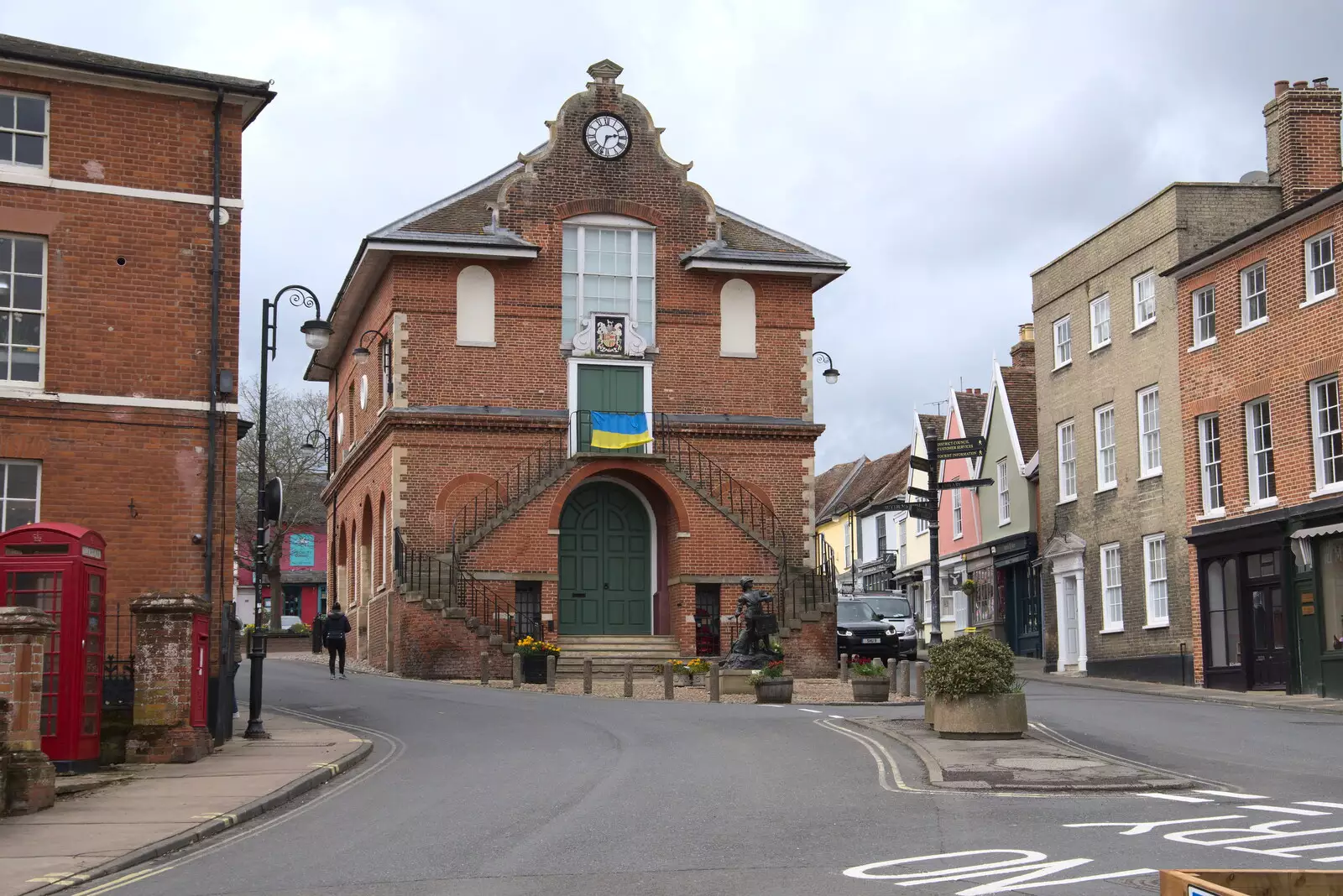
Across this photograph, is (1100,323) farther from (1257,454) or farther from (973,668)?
(973,668)

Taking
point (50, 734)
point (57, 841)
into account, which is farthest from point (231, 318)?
point (57, 841)

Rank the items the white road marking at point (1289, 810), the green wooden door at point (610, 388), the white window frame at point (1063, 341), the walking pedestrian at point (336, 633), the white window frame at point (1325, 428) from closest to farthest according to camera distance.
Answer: the white road marking at point (1289, 810) → the white window frame at point (1325, 428) → the walking pedestrian at point (336, 633) → the green wooden door at point (610, 388) → the white window frame at point (1063, 341)

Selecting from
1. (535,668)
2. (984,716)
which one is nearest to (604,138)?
(535,668)

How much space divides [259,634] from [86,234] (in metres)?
5.55

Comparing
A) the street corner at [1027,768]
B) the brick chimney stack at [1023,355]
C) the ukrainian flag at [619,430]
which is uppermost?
the brick chimney stack at [1023,355]

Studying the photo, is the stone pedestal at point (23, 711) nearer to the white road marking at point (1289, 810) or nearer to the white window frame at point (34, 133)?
the white window frame at point (34, 133)

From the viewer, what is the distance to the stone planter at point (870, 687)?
25109mm

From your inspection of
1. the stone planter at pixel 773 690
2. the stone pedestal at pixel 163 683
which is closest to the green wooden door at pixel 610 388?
the stone planter at pixel 773 690

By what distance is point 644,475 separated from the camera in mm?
34250

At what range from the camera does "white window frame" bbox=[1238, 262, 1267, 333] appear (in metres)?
29.0

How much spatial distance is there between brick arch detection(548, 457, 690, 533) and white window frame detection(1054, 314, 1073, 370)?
35.7 feet

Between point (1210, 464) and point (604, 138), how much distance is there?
50.2 feet

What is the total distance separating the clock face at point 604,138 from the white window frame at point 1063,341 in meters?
11.8

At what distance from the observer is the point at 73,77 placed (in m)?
19.3
